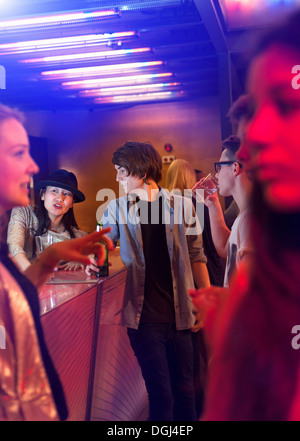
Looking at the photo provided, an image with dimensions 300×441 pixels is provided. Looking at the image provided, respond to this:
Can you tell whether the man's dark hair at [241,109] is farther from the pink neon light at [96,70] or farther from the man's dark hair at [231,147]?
the pink neon light at [96,70]

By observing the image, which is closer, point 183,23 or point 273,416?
point 273,416

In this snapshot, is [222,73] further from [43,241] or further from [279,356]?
[279,356]

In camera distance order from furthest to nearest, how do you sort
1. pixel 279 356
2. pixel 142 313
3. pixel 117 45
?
1. pixel 117 45
2. pixel 142 313
3. pixel 279 356

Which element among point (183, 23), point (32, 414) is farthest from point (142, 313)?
point (183, 23)

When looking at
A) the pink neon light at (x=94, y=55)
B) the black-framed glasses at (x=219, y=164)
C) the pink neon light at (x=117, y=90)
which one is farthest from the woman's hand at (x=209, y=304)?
the pink neon light at (x=117, y=90)

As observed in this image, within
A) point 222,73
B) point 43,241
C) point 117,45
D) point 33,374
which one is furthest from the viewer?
point 117,45

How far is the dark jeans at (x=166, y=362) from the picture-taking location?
1.72m

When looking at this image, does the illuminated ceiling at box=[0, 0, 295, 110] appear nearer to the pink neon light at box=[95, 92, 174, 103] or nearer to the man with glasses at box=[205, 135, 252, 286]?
the pink neon light at box=[95, 92, 174, 103]

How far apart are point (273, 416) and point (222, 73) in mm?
1585

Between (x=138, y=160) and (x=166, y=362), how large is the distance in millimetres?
770

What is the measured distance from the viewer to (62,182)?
1.67 metres

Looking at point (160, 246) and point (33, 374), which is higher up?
point (160, 246)

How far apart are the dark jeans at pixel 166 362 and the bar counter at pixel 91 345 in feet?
0.33

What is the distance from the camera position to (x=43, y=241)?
5.29 ft
